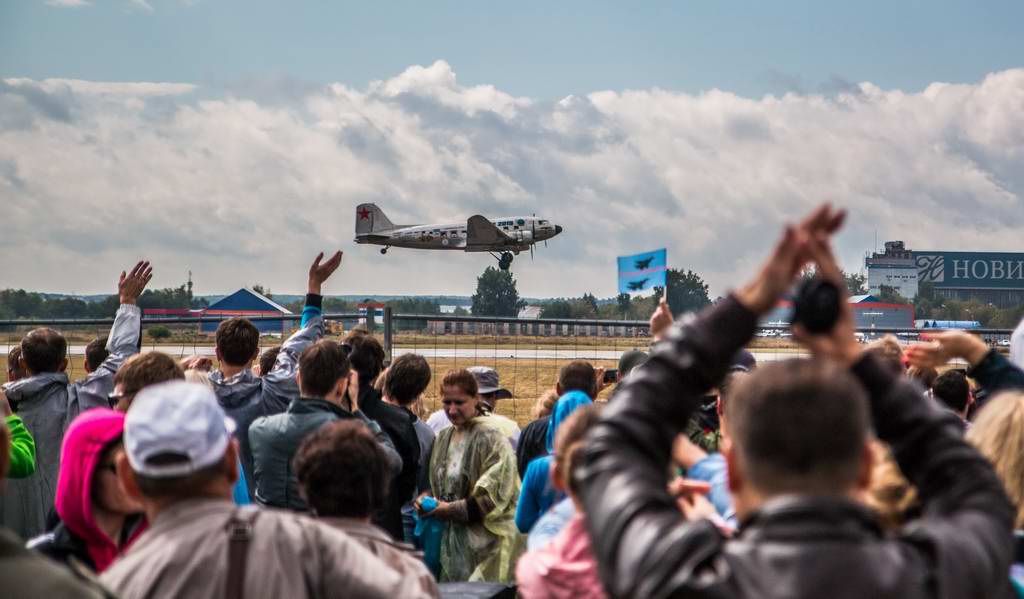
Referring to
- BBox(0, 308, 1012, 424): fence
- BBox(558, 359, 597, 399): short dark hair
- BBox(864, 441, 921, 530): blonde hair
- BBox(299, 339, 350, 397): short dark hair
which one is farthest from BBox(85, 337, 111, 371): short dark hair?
BBox(864, 441, 921, 530): blonde hair

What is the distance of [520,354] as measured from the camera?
13797mm

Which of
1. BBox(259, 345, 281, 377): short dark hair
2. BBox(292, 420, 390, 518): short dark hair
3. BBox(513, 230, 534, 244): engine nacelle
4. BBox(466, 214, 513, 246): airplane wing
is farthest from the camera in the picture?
BBox(513, 230, 534, 244): engine nacelle

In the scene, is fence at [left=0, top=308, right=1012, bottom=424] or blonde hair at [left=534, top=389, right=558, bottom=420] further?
fence at [left=0, top=308, right=1012, bottom=424]

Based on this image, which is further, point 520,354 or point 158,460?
point 520,354

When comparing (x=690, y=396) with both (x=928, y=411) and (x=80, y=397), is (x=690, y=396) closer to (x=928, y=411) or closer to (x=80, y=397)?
(x=928, y=411)

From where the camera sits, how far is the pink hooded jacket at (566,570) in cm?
318

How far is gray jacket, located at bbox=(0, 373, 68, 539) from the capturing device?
6.76 metres

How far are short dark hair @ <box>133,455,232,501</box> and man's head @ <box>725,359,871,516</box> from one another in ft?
4.56

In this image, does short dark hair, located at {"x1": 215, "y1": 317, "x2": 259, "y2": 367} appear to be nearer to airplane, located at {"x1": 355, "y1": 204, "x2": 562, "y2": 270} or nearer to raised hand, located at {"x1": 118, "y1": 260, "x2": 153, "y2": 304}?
raised hand, located at {"x1": 118, "y1": 260, "x2": 153, "y2": 304}

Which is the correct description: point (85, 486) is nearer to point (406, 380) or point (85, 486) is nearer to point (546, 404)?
point (406, 380)

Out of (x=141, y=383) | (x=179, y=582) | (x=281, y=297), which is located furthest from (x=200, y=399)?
(x=281, y=297)

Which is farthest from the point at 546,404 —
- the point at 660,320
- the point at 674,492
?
the point at 674,492

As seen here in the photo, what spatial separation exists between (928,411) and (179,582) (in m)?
1.70

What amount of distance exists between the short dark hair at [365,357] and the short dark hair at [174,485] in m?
3.73
